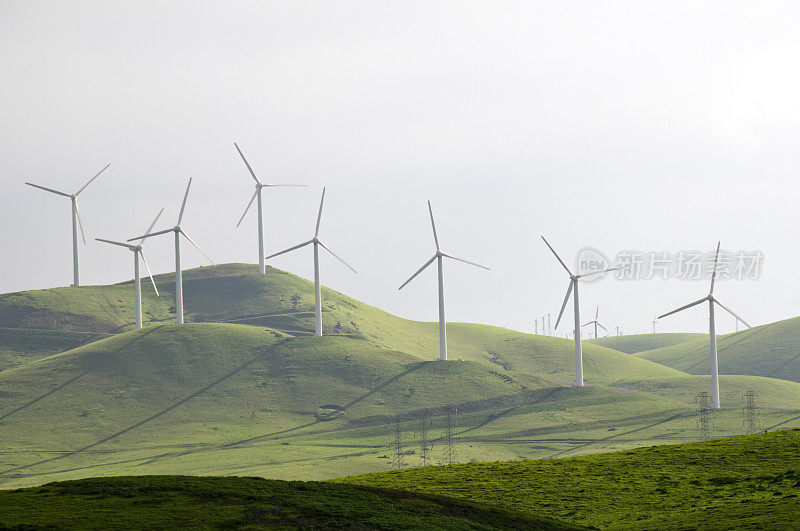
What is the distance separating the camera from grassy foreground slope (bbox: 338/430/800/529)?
57.6 metres

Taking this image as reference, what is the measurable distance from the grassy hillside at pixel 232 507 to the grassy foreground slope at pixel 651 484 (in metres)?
9.69

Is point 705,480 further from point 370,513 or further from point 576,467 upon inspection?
point 370,513

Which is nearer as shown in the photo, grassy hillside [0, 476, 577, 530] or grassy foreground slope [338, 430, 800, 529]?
grassy hillside [0, 476, 577, 530]

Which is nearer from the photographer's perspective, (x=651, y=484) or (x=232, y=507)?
(x=232, y=507)

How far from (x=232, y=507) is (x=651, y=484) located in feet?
120

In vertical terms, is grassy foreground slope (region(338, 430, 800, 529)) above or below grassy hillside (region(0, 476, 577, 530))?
below

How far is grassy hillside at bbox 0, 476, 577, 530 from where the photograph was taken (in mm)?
44156

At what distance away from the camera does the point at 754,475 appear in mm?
68312

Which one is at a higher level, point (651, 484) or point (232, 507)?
point (232, 507)

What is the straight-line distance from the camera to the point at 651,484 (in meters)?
69.4

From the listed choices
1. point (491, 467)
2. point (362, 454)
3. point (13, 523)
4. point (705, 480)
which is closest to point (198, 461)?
point (362, 454)

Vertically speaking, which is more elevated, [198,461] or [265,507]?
[265,507]

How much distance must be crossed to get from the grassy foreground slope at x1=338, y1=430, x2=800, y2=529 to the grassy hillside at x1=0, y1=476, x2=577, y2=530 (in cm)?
969

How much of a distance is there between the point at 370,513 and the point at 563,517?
18.5m
